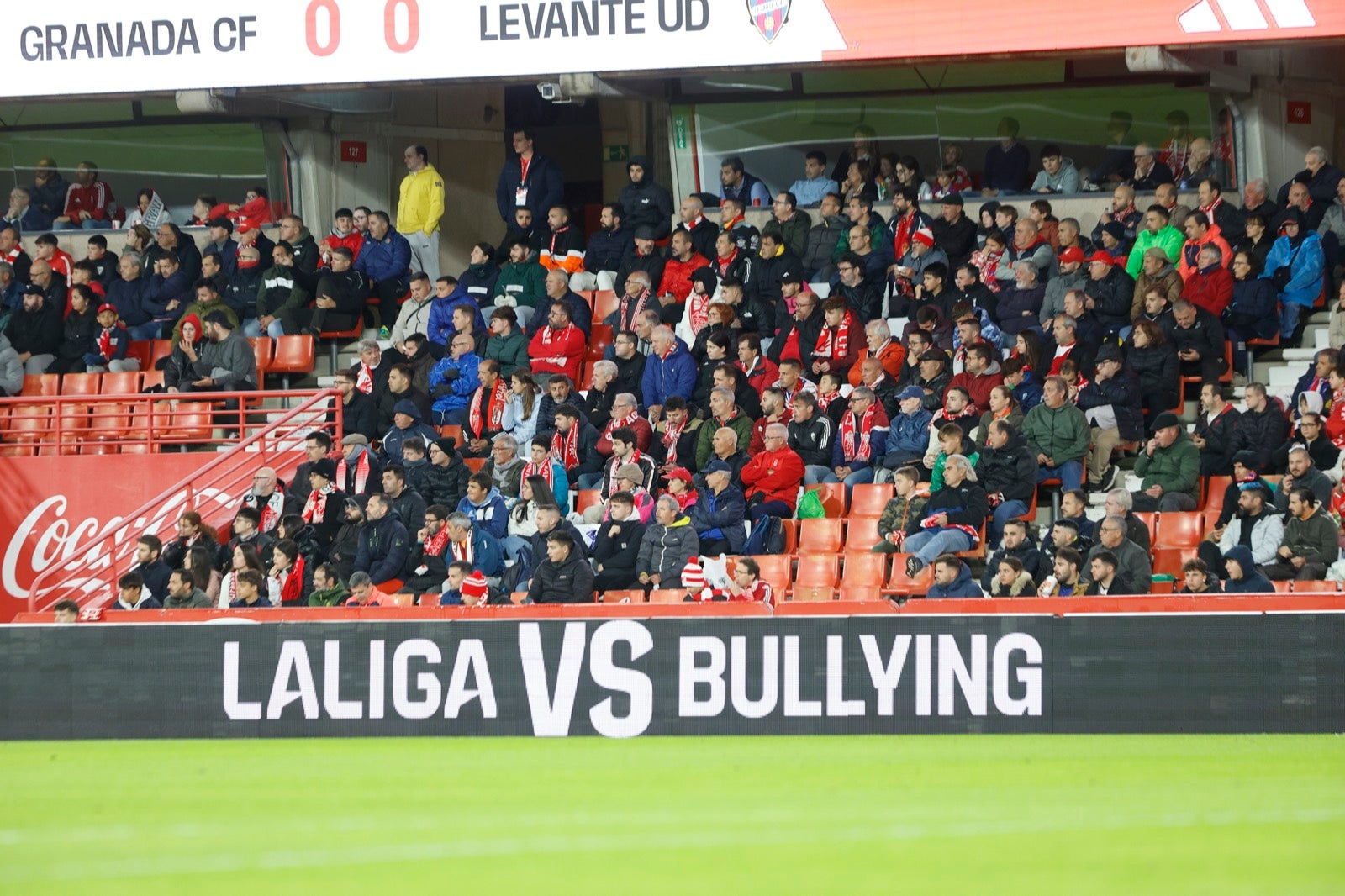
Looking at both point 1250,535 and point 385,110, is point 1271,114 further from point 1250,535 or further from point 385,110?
point 385,110

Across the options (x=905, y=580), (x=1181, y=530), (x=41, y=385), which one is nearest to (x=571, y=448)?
(x=905, y=580)

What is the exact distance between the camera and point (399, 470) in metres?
15.2

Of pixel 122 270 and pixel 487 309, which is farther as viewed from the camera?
pixel 122 270

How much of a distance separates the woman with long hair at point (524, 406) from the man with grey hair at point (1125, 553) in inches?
202

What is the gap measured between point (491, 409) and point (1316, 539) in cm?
676

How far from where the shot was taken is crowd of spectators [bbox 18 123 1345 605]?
13648mm

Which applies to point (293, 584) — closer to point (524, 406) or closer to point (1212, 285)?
point (524, 406)

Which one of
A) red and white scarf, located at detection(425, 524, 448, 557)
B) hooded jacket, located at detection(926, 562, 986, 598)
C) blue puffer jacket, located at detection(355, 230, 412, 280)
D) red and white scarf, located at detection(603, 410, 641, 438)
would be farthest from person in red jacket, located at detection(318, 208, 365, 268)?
hooded jacket, located at detection(926, 562, 986, 598)

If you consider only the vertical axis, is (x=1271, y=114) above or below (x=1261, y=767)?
above

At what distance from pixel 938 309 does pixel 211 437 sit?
6876 millimetres

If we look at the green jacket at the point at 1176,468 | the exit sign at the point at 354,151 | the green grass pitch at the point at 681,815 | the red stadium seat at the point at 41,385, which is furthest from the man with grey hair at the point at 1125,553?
the red stadium seat at the point at 41,385

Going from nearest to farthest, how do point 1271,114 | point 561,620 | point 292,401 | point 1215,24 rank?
point 561,620 < point 1215,24 < point 1271,114 < point 292,401

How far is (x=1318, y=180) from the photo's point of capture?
50.9 feet

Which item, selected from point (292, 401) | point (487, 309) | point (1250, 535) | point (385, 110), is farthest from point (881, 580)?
point (385, 110)
